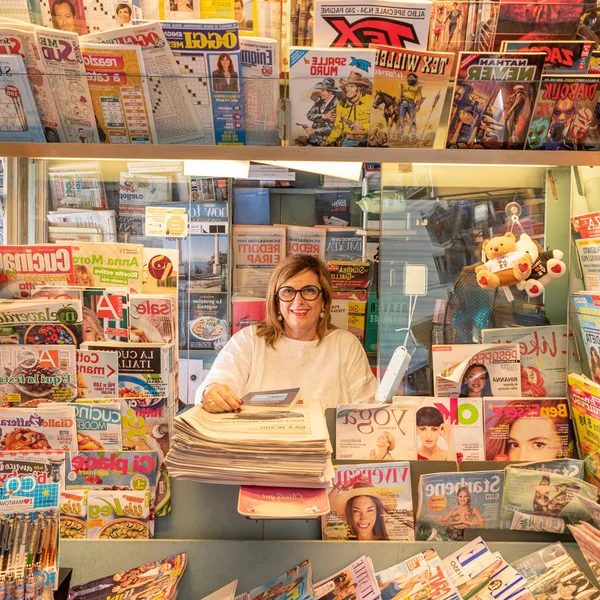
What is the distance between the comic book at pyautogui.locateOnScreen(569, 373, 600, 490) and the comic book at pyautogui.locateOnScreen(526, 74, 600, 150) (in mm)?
567

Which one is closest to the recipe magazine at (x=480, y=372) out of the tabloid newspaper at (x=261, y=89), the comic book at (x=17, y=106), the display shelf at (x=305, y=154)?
the display shelf at (x=305, y=154)

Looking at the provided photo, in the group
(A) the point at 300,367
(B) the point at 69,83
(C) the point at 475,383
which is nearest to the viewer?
(B) the point at 69,83

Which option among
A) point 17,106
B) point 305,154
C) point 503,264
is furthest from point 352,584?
point 17,106

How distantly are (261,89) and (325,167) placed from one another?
1.35ft

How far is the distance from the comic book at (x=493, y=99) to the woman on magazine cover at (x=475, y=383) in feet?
1.81

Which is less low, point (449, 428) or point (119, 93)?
point (119, 93)

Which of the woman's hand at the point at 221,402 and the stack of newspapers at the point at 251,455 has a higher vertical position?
the woman's hand at the point at 221,402

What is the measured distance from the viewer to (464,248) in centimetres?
156

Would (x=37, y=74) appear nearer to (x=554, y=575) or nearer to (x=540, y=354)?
(x=540, y=354)

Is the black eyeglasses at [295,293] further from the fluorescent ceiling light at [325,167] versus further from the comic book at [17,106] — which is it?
the comic book at [17,106]

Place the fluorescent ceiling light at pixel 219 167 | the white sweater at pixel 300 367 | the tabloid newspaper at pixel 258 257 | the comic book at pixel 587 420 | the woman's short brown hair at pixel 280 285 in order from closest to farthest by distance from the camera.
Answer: the comic book at pixel 587 420
the fluorescent ceiling light at pixel 219 167
the white sweater at pixel 300 367
the woman's short brown hair at pixel 280 285
the tabloid newspaper at pixel 258 257

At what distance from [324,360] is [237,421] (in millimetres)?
968

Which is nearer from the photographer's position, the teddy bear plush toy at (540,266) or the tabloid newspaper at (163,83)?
the tabloid newspaper at (163,83)

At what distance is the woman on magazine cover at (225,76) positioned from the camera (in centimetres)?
122
